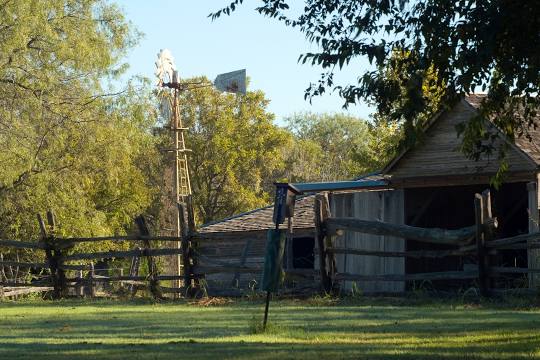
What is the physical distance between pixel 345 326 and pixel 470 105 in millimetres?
12178

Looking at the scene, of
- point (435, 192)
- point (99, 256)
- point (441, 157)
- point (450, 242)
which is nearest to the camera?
point (450, 242)

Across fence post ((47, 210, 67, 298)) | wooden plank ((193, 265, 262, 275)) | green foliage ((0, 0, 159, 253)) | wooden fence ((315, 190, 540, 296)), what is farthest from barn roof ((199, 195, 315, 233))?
wooden fence ((315, 190, 540, 296))

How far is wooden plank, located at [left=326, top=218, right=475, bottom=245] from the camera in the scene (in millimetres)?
21172

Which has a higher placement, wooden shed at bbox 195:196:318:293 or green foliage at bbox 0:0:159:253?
green foliage at bbox 0:0:159:253

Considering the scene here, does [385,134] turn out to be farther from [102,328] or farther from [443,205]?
[102,328]

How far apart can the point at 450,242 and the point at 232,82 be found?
118 feet

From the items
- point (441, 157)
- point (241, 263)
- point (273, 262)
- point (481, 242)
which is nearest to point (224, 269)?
point (241, 263)

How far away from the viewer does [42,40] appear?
121 feet

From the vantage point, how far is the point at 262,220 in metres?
40.2

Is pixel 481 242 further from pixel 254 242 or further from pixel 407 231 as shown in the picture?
pixel 254 242

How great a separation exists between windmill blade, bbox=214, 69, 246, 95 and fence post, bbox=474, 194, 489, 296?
3556 centimetres

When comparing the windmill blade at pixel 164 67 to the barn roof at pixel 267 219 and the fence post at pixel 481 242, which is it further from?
the fence post at pixel 481 242

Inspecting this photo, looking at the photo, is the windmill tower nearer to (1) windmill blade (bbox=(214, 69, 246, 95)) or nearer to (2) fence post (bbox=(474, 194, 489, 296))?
(1) windmill blade (bbox=(214, 69, 246, 95))

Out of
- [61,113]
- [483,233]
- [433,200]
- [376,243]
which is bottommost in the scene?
[376,243]
